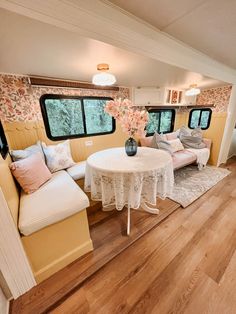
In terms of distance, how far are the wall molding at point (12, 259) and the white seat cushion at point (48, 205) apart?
83mm

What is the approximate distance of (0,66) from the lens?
1.54 metres

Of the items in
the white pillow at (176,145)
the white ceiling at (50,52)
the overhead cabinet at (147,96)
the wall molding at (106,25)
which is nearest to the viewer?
the wall molding at (106,25)

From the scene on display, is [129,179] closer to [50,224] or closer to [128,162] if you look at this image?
[128,162]

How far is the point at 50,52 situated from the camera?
49.4 inches

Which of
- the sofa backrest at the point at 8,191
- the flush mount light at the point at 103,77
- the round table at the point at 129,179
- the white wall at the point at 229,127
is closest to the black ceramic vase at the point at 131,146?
the round table at the point at 129,179

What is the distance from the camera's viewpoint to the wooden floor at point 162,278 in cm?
101

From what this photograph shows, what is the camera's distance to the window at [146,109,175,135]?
3.63 metres

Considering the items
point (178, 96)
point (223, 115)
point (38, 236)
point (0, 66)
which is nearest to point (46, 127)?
point (0, 66)

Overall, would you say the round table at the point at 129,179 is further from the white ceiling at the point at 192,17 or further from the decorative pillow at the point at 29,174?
the white ceiling at the point at 192,17

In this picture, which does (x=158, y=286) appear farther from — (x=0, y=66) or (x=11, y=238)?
(x=0, y=66)

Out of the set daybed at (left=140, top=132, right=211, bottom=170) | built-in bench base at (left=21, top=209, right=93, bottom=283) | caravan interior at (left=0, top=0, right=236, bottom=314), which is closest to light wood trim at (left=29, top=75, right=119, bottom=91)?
caravan interior at (left=0, top=0, right=236, bottom=314)

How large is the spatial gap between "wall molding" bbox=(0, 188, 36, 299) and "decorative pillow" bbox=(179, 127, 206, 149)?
11.9ft

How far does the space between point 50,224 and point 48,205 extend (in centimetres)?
16

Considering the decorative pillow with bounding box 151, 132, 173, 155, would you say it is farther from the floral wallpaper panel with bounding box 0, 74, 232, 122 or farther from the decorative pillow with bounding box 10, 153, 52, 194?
the decorative pillow with bounding box 10, 153, 52, 194
